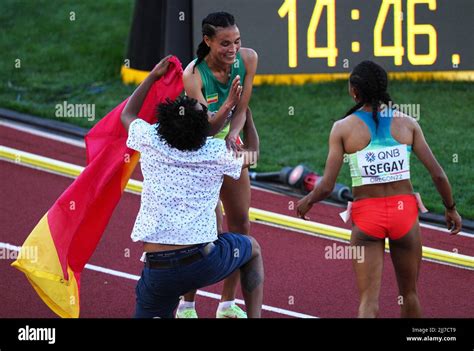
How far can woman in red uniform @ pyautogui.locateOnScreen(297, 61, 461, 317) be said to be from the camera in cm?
723

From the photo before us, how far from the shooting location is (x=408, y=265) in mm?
7371

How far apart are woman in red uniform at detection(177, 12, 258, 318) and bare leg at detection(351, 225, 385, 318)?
96 cm

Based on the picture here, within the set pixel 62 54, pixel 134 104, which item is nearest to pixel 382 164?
pixel 134 104

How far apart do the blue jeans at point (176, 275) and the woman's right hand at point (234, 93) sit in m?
0.82

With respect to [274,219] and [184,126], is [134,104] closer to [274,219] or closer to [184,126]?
[184,126]

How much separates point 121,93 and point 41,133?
167 cm

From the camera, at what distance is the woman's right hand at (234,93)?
24.0ft

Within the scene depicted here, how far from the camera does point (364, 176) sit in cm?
727

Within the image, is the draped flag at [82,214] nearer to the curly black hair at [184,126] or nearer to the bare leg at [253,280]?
the curly black hair at [184,126]

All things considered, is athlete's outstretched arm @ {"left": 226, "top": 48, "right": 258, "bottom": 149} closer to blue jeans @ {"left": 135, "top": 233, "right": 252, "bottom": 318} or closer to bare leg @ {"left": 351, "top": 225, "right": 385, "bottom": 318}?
blue jeans @ {"left": 135, "top": 233, "right": 252, "bottom": 318}

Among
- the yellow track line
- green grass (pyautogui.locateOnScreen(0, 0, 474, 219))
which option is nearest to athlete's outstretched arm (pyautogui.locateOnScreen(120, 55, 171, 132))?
the yellow track line

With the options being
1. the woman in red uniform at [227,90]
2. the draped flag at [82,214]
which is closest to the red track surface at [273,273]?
the draped flag at [82,214]
